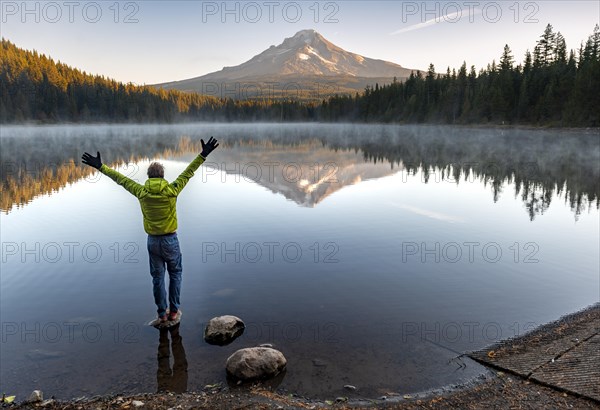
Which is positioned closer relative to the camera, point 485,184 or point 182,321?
point 182,321

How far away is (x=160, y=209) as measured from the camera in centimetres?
921

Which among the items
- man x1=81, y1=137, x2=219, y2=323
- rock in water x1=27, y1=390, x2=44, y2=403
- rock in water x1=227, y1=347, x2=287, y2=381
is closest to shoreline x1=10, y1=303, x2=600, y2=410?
rock in water x1=27, y1=390, x2=44, y2=403

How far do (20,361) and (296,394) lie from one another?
216 inches

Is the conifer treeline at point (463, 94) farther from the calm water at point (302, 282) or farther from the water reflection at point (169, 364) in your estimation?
the water reflection at point (169, 364)

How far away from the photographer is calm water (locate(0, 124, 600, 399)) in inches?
325

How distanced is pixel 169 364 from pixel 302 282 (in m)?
5.16

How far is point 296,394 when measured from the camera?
7.33 m

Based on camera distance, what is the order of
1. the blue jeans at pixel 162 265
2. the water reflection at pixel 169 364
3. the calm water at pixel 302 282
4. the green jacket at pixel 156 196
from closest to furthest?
the water reflection at pixel 169 364 → the calm water at pixel 302 282 → the green jacket at pixel 156 196 → the blue jeans at pixel 162 265

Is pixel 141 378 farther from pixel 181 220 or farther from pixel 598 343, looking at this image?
pixel 181 220

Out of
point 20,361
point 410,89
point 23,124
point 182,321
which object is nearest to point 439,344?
→ point 182,321

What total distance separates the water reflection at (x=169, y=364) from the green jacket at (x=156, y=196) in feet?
7.39

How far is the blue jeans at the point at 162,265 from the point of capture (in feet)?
31.2

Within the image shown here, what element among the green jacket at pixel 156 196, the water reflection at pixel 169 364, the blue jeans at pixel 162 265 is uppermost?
the green jacket at pixel 156 196

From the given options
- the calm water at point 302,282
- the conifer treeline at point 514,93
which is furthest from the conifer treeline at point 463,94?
the calm water at point 302,282
